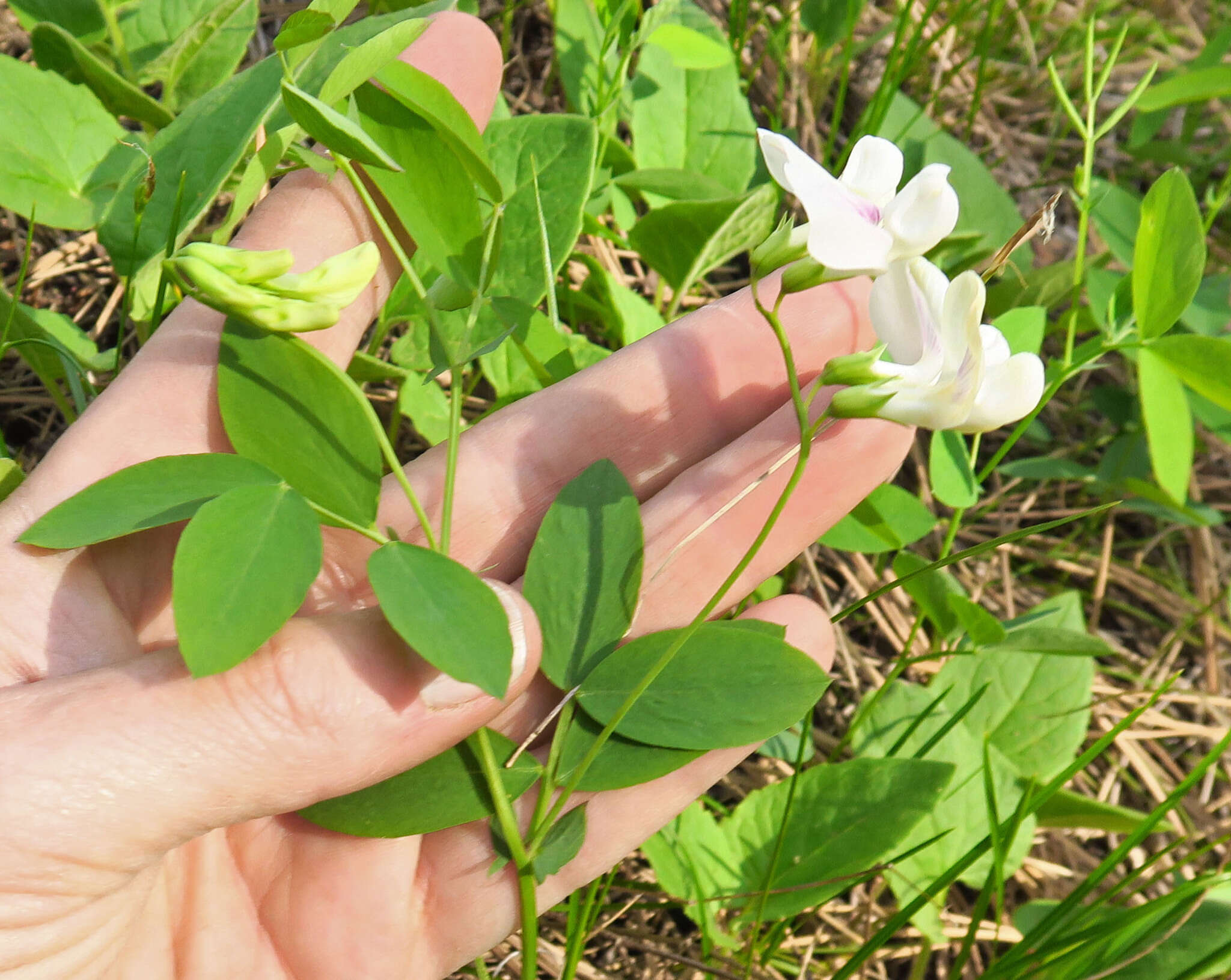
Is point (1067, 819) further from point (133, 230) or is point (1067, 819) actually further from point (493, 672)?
point (133, 230)

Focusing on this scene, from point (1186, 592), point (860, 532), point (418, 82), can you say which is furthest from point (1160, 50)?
point (418, 82)

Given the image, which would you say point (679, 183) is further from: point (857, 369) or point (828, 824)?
point (828, 824)

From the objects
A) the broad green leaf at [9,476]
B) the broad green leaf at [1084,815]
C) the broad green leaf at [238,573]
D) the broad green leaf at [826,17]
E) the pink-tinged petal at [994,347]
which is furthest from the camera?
the broad green leaf at [826,17]

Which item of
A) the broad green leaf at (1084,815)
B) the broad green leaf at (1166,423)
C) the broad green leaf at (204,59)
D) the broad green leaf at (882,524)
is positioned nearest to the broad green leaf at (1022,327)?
the broad green leaf at (1166,423)

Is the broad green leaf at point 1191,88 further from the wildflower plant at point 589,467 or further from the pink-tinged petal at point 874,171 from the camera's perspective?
the pink-tinged petal at point 874,171

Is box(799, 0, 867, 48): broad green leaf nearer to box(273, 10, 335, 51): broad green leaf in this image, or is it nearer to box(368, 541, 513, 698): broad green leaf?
box(273, 10, 335, 51): broad green leaf

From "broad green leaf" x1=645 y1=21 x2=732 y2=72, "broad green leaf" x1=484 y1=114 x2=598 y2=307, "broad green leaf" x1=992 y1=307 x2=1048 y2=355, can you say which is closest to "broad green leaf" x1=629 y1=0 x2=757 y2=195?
"broad green leaf" x1=645 y1=21 x2=732 y2=72
